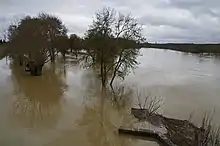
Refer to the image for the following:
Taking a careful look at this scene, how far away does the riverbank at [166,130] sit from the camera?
1196 cm

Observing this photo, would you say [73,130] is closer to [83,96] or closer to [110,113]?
[110,113]

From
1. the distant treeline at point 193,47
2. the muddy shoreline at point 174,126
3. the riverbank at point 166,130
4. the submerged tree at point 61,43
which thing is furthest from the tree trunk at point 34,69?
the riverbank at point 166,130

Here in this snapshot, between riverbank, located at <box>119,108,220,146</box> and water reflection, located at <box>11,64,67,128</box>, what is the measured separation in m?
4.02

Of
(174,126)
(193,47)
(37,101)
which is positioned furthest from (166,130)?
(193,47)

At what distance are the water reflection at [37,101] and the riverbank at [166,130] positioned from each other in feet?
13.2

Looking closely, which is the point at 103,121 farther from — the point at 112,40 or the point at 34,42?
the point at 34,42

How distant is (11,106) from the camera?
1827 cm

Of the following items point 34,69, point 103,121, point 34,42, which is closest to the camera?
point 103,121

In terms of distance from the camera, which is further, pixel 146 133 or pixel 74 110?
pixel 74 110

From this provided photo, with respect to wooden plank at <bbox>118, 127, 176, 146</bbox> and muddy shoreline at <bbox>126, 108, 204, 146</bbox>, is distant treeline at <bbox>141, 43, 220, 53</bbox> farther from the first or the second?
wooden plank at <bbox>118, 127, 176, 146</bbox>

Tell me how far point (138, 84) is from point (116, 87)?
8.74 feet

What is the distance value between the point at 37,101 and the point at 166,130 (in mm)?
9300

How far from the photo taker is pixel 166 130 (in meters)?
13.9

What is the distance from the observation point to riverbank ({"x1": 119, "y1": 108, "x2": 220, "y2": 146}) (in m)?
12.0
